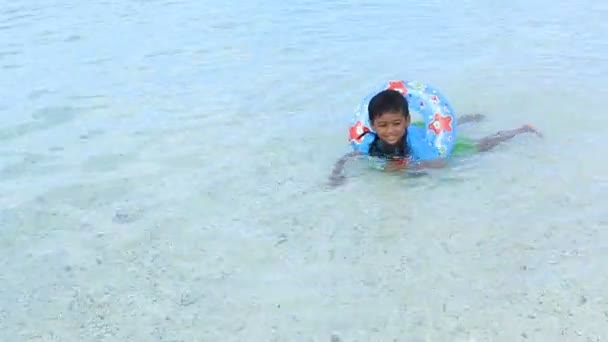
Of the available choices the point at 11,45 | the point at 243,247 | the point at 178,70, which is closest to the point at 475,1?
the point at 178,70

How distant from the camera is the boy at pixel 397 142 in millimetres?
4859

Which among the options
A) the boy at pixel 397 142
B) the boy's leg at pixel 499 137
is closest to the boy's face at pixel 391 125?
the boy at pixel 397 142

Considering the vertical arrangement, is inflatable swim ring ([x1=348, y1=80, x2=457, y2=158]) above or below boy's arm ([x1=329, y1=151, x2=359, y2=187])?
above

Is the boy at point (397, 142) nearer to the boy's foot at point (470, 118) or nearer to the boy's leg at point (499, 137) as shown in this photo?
the boy's leg at point (499, 137)

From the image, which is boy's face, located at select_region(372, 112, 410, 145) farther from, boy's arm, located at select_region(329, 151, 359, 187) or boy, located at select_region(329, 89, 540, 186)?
boy's arm, located at select_region(329, 151, 359, 187)

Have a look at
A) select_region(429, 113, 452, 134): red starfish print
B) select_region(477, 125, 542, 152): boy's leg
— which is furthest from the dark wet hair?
select_region(477, 125, 542, 152): boy's leg

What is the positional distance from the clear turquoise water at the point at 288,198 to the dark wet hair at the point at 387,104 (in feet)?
1.22

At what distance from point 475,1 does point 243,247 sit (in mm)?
6197

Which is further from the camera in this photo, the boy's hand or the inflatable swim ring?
the inflatable swim ring

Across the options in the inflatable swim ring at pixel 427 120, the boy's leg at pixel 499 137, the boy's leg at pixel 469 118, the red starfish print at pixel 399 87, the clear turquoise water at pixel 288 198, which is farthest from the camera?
the boy's leg at pixel 469 118

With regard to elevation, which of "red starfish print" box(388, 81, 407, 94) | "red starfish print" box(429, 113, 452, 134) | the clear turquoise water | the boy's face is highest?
"red starfish print" box(388, 81, 407, 94)

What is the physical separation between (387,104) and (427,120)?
0.46 meters

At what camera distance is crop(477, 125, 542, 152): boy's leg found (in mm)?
5184

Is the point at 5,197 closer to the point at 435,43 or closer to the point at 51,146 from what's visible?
the point at 51,146
